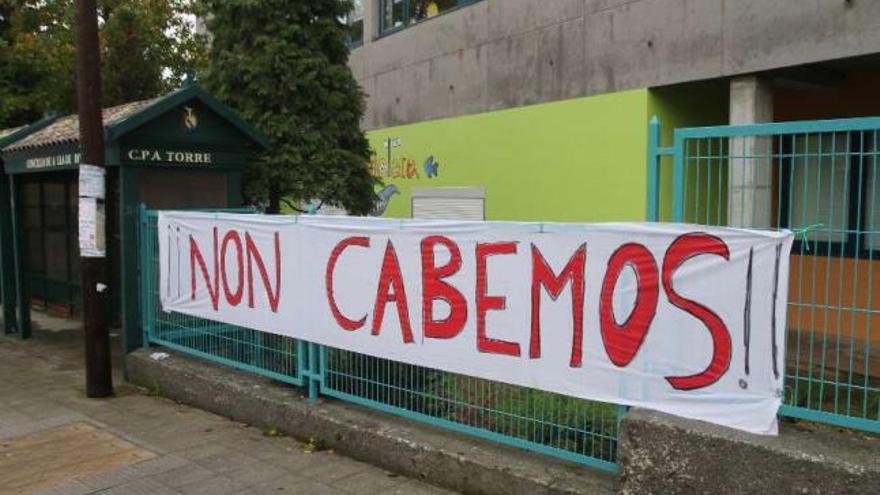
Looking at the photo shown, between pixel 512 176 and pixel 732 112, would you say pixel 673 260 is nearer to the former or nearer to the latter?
pixel 732 112

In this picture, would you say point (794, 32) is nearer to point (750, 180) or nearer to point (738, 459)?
point (750, 180)

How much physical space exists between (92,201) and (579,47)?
24.1 feet

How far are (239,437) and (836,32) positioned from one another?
7.47 meters

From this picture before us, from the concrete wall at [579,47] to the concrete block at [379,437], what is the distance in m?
6.46

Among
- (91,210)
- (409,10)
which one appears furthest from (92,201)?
(409,10)

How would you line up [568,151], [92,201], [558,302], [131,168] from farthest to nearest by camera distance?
[568,151], [131,168], [92,201], [558,302]

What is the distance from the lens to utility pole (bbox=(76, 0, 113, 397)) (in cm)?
703

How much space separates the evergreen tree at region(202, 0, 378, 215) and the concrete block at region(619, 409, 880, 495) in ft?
21.7

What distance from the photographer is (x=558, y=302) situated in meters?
4.41

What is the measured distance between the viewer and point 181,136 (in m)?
7.96

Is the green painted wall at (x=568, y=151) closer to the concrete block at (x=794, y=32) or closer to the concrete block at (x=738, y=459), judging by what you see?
the concrete block at (x=794, y=32)

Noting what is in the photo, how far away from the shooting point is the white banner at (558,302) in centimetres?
380

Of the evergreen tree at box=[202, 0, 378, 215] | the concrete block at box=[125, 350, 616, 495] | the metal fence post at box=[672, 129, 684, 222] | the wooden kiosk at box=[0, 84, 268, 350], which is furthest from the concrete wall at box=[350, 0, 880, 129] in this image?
the concrete block at box=[125, 350, 616, 495]

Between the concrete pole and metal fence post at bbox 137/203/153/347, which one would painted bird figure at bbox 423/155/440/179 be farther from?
the concrete pole
